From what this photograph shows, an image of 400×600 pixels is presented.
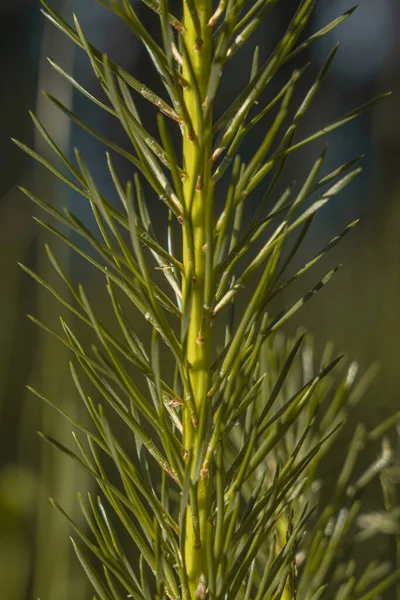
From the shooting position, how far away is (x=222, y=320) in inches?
77.5

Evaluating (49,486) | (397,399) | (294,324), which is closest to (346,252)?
(294,324)

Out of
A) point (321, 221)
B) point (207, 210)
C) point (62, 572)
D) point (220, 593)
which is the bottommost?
point (62, 572)

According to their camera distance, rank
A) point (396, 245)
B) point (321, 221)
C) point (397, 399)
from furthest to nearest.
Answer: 1. point (321, 221)
2. point (396, 245)
3. point (397, 399)

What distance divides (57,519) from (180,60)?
1.72 feet

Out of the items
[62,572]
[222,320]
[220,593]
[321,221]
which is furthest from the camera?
[321,221]

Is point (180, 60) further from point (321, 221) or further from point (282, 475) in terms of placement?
point (321, 221)

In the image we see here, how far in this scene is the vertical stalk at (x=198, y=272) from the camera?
22 cm

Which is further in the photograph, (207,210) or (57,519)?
(57,519)

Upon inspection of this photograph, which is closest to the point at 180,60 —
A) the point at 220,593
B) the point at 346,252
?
the point at 220,593

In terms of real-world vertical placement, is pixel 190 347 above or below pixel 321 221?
below

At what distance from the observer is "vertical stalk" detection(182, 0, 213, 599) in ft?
0.72

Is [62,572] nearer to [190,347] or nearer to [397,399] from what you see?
[190,347]

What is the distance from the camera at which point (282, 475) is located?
0.23m

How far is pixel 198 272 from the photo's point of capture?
8.8 inches
